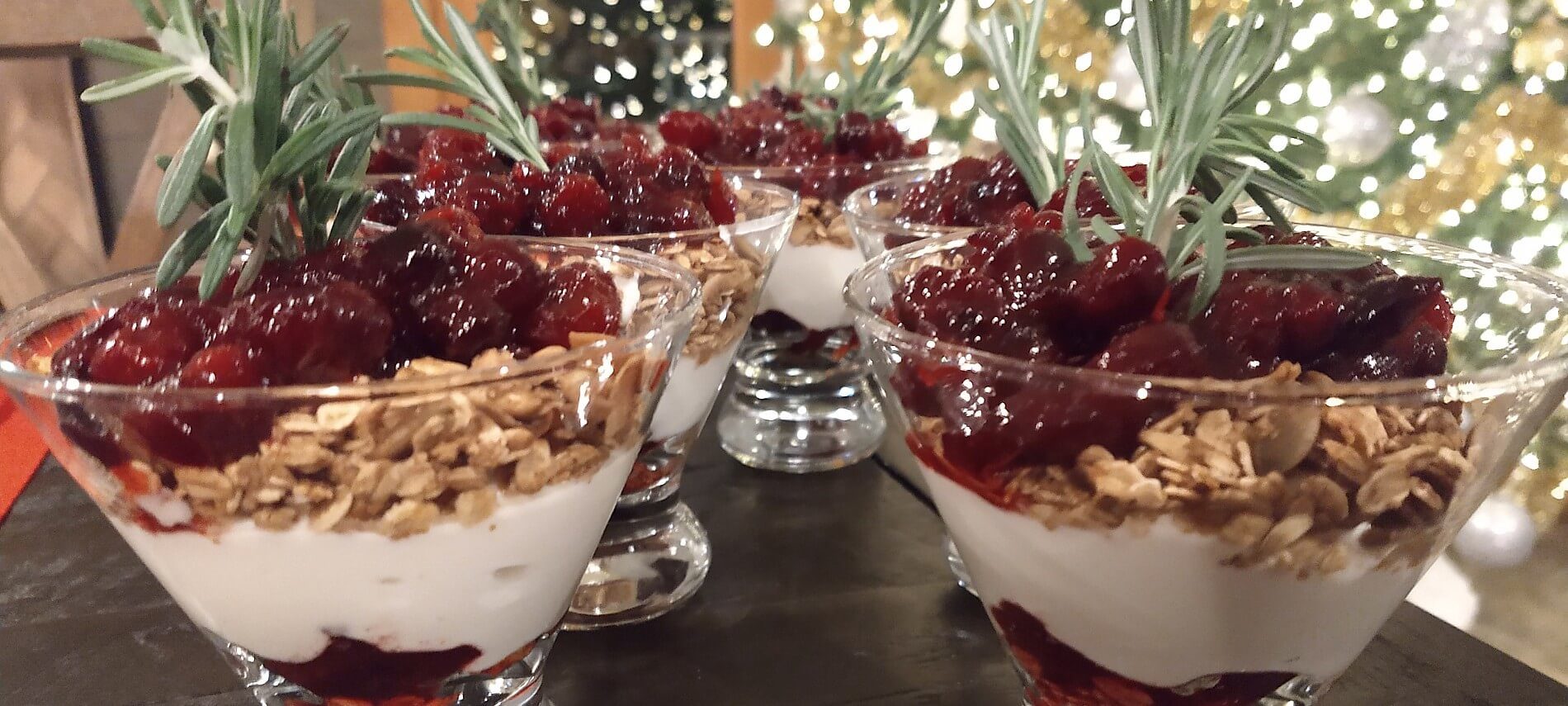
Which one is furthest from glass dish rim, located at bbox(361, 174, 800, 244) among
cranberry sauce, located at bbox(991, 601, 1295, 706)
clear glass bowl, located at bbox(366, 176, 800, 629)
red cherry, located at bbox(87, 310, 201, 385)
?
cranberry sauce, located at bbox(991, 601, 1295, 706)

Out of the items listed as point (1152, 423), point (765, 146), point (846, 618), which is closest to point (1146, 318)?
point (1152, 423)

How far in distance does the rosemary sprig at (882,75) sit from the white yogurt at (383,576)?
0.71 m

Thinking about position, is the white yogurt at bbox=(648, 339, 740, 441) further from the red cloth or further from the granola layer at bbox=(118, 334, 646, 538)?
the red cloth

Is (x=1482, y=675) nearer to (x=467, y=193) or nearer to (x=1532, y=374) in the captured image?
(x=1532, y=374)

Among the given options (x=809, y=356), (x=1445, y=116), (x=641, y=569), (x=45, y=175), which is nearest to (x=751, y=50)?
(x=45, y=175)

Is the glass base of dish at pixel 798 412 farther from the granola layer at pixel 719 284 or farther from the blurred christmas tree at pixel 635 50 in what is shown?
the blurred christmas tree at pixel 635 50

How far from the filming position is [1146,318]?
483 mm

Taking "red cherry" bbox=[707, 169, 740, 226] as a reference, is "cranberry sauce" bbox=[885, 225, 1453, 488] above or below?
below

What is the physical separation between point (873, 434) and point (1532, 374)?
62 cm

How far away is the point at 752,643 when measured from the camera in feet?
2.20

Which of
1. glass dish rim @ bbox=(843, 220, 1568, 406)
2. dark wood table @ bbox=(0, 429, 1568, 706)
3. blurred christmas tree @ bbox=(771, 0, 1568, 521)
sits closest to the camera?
glass dish rim @ bbox=(843, 220, 1568, 406)

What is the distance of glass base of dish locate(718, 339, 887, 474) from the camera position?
0.96 meters

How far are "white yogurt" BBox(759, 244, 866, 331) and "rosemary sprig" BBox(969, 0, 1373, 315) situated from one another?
1.11 feet

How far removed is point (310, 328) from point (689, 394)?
1.08 feet
